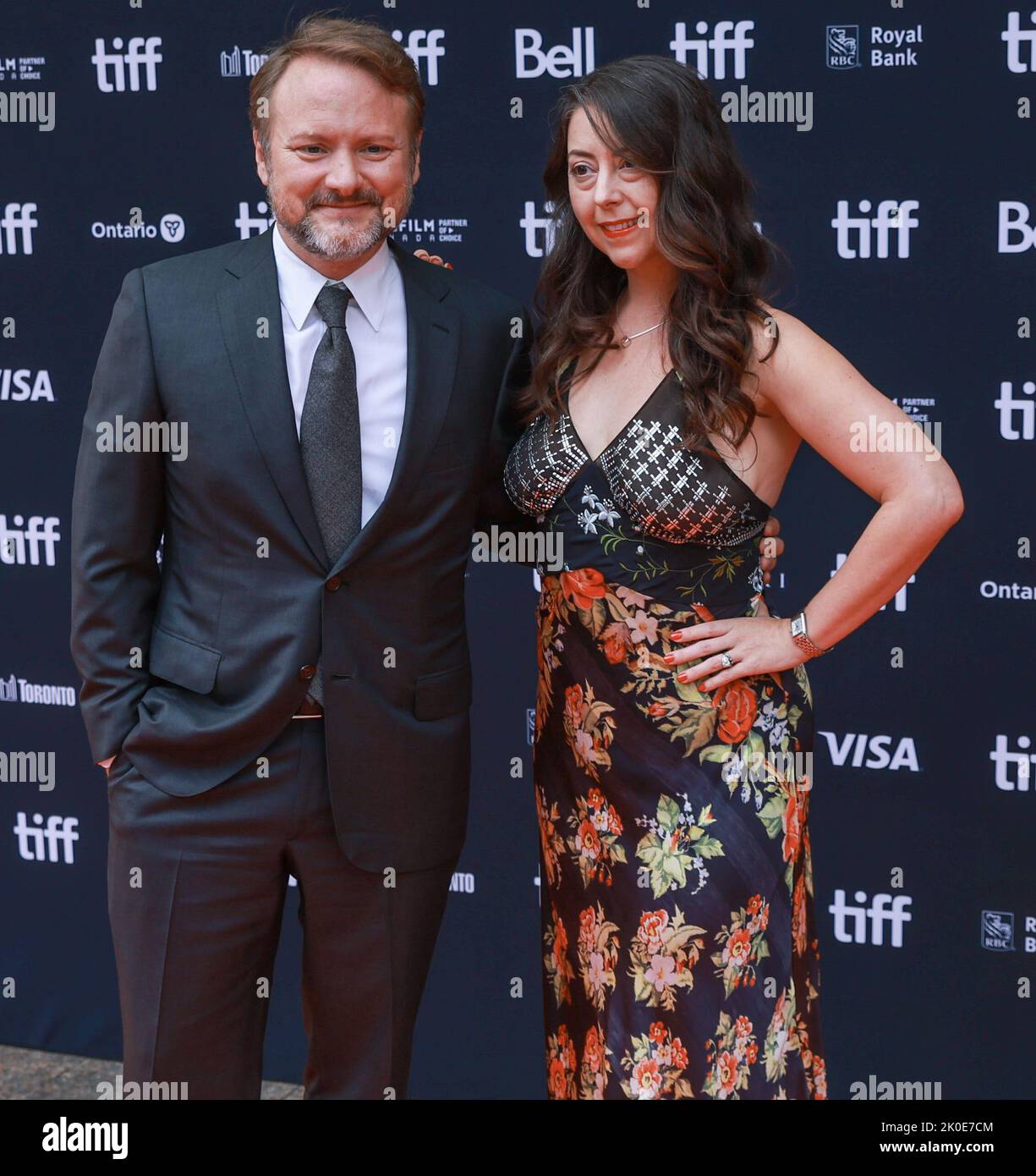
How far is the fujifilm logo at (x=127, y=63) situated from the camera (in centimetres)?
318

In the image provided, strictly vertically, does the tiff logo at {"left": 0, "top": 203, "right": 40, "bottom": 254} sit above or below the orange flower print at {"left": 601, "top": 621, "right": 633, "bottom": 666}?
above

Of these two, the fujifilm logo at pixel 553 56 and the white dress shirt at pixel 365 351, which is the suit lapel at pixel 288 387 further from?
the fujifilm logo at pixel 553 56

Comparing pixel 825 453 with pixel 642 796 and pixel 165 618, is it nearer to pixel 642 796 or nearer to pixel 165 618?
pixel 642 796

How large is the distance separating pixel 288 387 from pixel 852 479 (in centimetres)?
88

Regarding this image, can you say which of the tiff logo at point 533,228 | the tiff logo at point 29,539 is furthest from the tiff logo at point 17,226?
the tiff logo at point 533,228

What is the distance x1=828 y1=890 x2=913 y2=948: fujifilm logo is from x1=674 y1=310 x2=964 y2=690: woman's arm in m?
1.09

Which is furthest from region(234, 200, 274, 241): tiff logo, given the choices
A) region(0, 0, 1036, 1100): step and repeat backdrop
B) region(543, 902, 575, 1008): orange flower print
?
region(543, 902, 575, 1008): orange flower print

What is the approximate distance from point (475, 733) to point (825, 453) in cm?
141

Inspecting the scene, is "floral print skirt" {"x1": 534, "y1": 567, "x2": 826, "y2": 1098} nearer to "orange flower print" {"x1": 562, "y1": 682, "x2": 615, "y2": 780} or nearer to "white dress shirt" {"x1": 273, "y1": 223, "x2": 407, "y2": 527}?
"orange flower print" {"x1": 562, "y1": 682, "x2": 615, "y2": 780}

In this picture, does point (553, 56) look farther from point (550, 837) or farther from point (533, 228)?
point (550, 837)

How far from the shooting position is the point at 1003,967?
3121mm

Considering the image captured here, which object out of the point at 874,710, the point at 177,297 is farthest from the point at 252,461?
the point at 874,710

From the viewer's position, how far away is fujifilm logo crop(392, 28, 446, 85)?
3.04m

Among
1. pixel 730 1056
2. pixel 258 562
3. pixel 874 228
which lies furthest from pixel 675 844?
pixel 874 228
